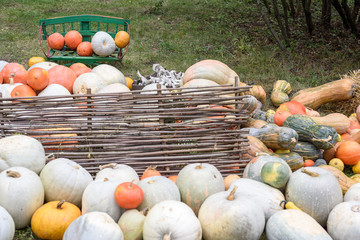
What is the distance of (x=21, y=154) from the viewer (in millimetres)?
3434

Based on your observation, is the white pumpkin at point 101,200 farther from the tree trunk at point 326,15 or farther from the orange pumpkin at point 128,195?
the tree trunk at point 326,15

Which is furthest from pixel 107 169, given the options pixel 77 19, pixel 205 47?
pixel 205 47

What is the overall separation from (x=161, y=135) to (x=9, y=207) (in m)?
1.55

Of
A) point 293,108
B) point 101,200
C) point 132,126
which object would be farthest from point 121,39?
point 101,200

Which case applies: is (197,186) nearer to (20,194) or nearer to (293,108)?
(20,194)

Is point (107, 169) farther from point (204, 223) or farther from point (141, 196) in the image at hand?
point (204, 223)

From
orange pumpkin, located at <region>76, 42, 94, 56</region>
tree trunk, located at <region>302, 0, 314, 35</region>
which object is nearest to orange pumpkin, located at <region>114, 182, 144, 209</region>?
orange pumpkin, located at <region>76, 42, 94, 56</region>

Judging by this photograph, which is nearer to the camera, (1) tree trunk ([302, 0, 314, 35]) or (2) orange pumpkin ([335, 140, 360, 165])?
(2) orange pumpkin ([335, 140, 360, 165])

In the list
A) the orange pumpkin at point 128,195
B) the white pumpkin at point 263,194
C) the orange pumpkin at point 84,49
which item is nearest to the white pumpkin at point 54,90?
the orange pumpkin at point 128,195

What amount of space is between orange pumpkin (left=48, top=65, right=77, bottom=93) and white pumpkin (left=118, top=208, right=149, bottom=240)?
8.29ft

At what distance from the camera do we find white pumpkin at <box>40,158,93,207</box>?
132 inches

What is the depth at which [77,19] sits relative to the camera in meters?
7.85

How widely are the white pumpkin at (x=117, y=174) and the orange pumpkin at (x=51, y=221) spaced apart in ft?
1.40

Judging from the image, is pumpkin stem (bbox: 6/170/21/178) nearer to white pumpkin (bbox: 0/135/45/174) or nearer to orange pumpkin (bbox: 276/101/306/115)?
white pumpkin (bbox: 0/135/45/174)
